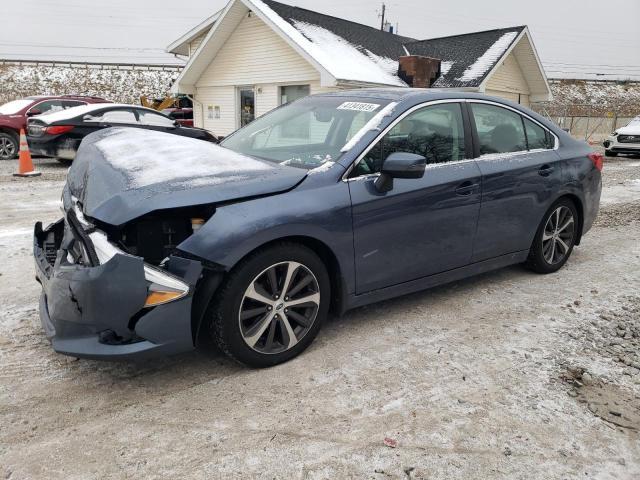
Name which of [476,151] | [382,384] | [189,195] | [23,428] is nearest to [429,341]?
[382,384]

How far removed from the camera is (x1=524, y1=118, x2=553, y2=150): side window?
180 inches

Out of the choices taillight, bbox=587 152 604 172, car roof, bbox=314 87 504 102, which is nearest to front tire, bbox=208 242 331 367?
car roof, bbox=314 87 504 102

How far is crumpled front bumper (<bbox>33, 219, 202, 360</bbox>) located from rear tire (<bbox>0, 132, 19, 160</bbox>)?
12347 millimetres

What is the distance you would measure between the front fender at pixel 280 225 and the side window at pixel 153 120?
389 inches

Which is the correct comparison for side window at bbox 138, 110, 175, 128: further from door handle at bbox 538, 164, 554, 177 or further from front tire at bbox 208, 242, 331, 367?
front tire at bbox 208, 242, 331, 367

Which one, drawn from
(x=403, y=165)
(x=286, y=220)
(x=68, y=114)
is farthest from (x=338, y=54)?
(x=286, y=220)

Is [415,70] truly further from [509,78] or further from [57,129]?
[57,129]

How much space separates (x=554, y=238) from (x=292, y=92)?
14.6 metres

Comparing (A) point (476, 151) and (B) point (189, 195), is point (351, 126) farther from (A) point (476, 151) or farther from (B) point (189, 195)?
(B) point (189, 195)

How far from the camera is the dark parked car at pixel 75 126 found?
11.2 m

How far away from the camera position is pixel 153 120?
12.3 meters

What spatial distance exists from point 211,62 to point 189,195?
19128mm

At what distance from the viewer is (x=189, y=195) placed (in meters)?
2.75

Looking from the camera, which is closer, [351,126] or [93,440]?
[93,440]
